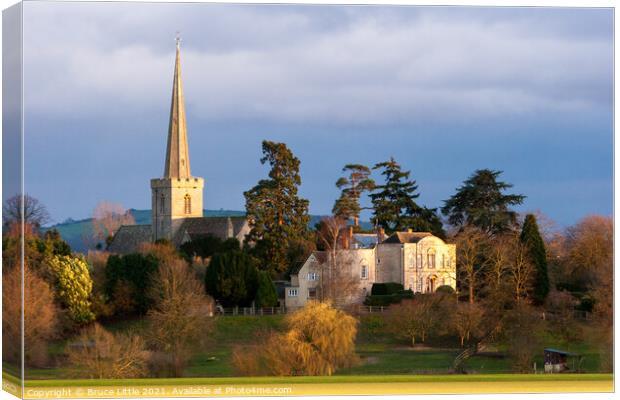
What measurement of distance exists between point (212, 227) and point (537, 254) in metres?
Result: 18.8

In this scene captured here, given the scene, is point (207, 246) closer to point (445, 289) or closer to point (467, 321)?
point (445, 289)

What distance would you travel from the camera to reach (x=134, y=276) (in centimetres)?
3312

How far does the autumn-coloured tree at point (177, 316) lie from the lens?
24.7 meters

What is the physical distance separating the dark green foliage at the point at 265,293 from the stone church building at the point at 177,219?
12525mm

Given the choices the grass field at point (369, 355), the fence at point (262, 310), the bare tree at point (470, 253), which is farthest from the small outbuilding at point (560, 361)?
the fence at point (262, 310)

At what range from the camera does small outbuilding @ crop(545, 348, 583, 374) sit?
75.1ft

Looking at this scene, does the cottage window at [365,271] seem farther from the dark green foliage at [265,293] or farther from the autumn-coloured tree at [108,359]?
the autumn-coloured tree at [108,359]

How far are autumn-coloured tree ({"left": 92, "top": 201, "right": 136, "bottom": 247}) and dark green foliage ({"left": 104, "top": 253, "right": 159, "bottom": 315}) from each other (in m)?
14.8

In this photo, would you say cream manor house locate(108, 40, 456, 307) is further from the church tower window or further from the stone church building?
the church tower window

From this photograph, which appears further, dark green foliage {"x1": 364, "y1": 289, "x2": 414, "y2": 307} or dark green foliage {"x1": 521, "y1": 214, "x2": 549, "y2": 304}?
dark green foliage {"x1": 364, "y1": 289, "x2": 414, "y2": 307}

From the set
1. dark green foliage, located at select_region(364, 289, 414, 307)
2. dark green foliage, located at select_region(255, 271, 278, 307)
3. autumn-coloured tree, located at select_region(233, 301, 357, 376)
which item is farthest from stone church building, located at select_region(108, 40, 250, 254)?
autumn-coloured tree, located at select_region(233, 301, 357, 376)

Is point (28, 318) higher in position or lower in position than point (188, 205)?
lower

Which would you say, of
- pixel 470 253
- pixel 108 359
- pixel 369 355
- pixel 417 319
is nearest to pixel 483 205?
pixel 470 253

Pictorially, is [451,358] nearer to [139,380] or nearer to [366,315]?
[366,315]
